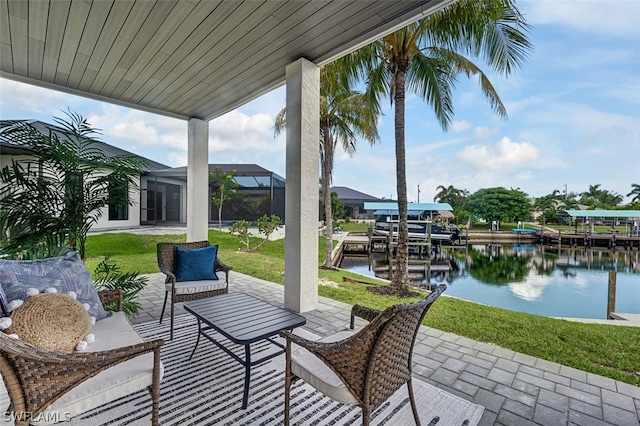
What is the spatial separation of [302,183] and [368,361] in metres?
2.50

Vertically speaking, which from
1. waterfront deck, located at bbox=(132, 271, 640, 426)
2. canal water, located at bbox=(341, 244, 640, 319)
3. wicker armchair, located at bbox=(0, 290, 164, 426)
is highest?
wicker armchair, located at bbox=(0, 290, 164, 426)

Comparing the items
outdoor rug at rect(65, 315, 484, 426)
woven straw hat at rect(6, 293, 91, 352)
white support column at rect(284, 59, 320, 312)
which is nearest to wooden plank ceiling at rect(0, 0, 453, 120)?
white support column at rect(284, 59, 320, 312)

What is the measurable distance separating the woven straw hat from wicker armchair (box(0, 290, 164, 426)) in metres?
0.30

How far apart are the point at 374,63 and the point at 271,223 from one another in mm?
6559

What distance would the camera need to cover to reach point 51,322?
5.09 ft

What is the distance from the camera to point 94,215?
3076 millimetres

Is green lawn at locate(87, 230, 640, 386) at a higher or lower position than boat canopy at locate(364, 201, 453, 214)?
lower

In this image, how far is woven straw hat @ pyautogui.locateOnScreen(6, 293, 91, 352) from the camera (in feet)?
4.81

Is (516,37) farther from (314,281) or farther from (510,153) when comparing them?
(510,153)

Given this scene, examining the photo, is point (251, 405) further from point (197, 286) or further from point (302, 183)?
point (302, 183)

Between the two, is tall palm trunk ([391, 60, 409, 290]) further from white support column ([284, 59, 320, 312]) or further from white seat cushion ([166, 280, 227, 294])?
white seat cushion ([166, 280, 227, 294])

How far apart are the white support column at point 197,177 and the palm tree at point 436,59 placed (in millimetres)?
3396

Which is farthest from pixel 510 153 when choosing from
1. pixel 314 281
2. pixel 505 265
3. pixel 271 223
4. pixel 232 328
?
pixel 232 328

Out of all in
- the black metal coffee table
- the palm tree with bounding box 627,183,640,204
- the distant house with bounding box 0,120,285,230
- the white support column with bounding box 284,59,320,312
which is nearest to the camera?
the black metal coffee table
